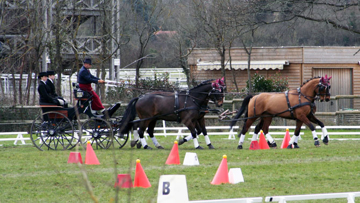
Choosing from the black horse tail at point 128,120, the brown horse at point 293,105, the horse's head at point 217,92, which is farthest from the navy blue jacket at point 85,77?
the brown horse at point 293,105

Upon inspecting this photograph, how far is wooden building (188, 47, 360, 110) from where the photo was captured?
2578cm

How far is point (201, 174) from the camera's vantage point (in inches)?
361

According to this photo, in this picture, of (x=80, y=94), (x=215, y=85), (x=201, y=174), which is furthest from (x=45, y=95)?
(x=201, y=174)

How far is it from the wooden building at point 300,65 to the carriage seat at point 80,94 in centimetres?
1320

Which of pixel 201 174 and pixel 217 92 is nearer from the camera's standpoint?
pixel 201 174

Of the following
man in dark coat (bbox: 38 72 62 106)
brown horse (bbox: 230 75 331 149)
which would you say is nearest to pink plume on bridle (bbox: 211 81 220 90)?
brown horse (bbox: 230 75 331 149)

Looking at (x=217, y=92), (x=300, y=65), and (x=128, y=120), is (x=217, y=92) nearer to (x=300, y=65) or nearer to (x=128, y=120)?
(x=128, y=120)

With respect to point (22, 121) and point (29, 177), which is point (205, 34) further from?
point (29, 177)

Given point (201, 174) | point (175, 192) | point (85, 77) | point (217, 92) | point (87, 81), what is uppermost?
point (85, 77)

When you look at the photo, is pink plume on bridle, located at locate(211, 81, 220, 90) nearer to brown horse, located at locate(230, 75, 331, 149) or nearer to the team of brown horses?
the team of brown horses

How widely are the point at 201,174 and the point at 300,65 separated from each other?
18.0 m

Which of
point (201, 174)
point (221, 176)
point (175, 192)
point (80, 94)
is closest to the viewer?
point (175, 192)

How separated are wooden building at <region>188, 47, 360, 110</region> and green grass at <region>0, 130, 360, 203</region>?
12877 millimetres

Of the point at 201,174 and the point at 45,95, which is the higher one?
the point at 45,95
